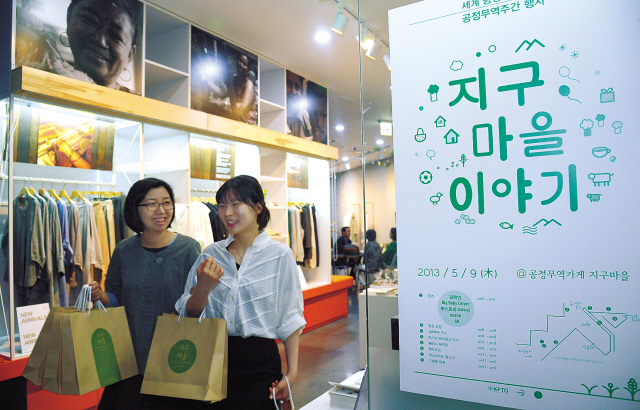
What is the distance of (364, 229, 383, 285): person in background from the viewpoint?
2.92 ft

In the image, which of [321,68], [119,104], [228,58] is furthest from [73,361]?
[321,68]

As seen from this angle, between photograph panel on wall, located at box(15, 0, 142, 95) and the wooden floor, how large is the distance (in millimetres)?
2910

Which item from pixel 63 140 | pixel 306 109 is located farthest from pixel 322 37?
pixel 63 140

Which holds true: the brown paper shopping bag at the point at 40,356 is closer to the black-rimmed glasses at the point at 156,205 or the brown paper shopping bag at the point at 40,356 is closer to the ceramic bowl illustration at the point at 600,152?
the black-rimmed glasses at the point at 156,205

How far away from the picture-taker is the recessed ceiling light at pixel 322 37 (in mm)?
4086

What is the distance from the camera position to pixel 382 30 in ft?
2.90

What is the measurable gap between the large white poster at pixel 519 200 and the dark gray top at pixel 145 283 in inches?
48.8

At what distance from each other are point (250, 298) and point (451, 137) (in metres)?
1.00

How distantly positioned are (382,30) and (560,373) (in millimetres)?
777

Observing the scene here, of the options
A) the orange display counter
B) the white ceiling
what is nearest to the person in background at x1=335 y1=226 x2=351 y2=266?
the orange display counter

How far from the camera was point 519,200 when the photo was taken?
74cm

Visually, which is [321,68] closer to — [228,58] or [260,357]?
[228,58]

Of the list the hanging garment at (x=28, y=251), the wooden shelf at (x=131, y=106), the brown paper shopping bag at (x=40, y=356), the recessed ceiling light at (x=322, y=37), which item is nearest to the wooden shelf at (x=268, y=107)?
the wooden shelf at (x=131, y=106)

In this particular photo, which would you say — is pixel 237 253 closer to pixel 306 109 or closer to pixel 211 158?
pixel 211 158
